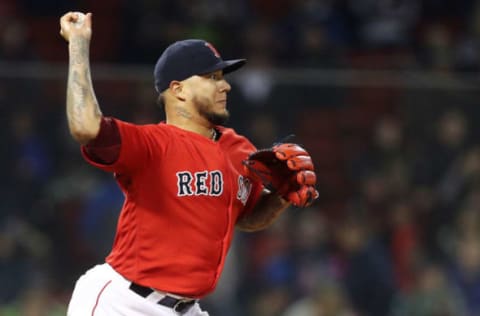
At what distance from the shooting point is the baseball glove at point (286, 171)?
4.46 meters

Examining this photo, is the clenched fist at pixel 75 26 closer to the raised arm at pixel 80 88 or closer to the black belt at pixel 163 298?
the raised arm at pixel 80 88

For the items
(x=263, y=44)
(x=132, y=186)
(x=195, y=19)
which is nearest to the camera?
(x=132, y=186)

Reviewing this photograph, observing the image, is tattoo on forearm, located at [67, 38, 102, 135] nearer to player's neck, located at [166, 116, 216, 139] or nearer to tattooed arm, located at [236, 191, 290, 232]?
player's neck, located at [166, 116, 216, 139]

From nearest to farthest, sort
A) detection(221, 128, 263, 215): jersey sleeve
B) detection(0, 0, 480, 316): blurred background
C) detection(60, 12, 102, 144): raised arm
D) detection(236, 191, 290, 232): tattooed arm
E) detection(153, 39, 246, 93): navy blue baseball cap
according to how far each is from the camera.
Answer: detection(60, 12, 102, 144): raised arm < detection(153, 39, 246, 93): navy blue baseball cap < detection(221, 128, 263, 215): jersey sleeve < detection(236, 191, 290, 232): tattooed arm < detection(0, 0, 480, 316): blurred background

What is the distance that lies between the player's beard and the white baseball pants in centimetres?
71

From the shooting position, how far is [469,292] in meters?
7.95

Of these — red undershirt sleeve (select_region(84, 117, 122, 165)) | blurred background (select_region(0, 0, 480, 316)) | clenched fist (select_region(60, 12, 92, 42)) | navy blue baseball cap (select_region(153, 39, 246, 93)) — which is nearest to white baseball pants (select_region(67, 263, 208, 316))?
red undershirt sleeve (select_region(84, 117, 122, 165))

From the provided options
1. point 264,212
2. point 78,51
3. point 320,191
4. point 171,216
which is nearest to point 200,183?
point 171,216

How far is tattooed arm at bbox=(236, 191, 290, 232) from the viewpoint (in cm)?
475

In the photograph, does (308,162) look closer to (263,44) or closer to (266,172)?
(266,172)

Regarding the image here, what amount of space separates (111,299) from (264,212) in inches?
34.5

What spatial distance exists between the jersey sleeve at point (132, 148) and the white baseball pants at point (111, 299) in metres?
0.46

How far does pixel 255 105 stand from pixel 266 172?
3.47m

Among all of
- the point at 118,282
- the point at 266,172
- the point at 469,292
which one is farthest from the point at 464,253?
the point at 118,282
